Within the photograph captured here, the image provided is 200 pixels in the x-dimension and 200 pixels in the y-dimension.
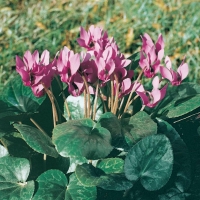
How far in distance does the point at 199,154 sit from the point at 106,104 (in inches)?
19.4

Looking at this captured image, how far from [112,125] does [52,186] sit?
296 mm

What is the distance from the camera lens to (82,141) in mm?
1471

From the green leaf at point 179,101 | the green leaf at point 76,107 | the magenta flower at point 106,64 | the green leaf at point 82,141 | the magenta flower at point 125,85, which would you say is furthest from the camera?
the green leaf at point 76,107

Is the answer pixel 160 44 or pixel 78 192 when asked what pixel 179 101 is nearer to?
pixel 160 44

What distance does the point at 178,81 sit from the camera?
1675 millimetres

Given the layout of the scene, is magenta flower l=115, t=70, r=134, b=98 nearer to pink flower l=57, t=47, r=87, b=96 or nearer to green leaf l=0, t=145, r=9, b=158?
pink flower l=57, t=47, r=87, b=96

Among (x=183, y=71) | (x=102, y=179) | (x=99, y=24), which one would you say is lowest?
(x=99, y=24)

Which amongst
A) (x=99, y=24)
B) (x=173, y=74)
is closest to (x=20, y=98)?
(x=173, y=74)

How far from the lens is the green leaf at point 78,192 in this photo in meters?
1.50

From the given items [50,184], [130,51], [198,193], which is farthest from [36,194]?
[130,51]

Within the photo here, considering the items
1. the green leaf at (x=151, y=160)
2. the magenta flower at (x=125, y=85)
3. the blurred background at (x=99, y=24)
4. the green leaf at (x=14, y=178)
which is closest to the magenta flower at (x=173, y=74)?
the magenta flower at (x=125, y=85)

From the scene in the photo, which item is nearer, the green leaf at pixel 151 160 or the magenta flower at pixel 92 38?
the green leaf at pixel 151 160

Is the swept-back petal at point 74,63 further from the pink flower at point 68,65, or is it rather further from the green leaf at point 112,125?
the green leaf at point 112,125

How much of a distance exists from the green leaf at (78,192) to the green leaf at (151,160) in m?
0.13
